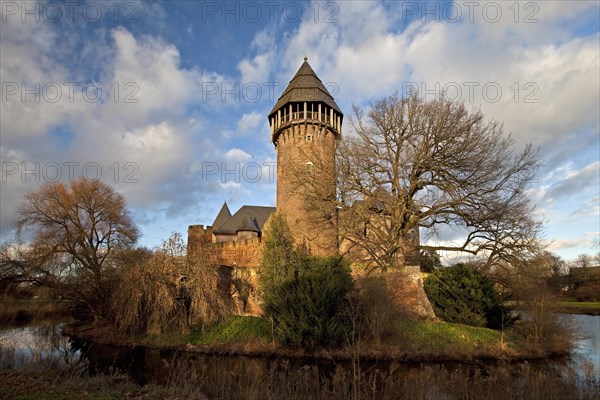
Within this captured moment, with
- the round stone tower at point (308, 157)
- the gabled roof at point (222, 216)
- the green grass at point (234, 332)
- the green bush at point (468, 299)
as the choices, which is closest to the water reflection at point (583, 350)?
the green bush at point (468, 299)

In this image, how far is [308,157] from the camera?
18328mm

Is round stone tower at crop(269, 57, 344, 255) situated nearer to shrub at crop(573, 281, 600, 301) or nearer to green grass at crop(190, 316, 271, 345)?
green grass at crop(190, 316, 271, 345)

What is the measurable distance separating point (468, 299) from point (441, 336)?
2.24 metres

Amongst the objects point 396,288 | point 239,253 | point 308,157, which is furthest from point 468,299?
point 239,253

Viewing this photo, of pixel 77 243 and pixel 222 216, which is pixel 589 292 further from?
pixel 77 243

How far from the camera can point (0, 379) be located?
6676 mm

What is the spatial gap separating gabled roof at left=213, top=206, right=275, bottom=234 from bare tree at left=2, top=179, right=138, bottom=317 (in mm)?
8257

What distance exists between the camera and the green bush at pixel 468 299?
14219 mm

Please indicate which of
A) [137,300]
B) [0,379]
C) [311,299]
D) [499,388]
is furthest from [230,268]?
[499,388]

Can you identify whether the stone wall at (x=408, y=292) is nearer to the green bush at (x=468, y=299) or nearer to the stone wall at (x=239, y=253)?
the green bush at (x=468, y=299)

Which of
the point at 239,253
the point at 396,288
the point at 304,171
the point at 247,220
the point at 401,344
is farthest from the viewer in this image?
the point at 247,220

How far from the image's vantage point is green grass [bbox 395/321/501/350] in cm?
1244

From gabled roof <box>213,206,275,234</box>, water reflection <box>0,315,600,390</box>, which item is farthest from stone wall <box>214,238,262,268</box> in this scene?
water reflection <box>0,315,600,390</box>

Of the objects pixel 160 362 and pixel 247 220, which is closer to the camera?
pixel 160 362
